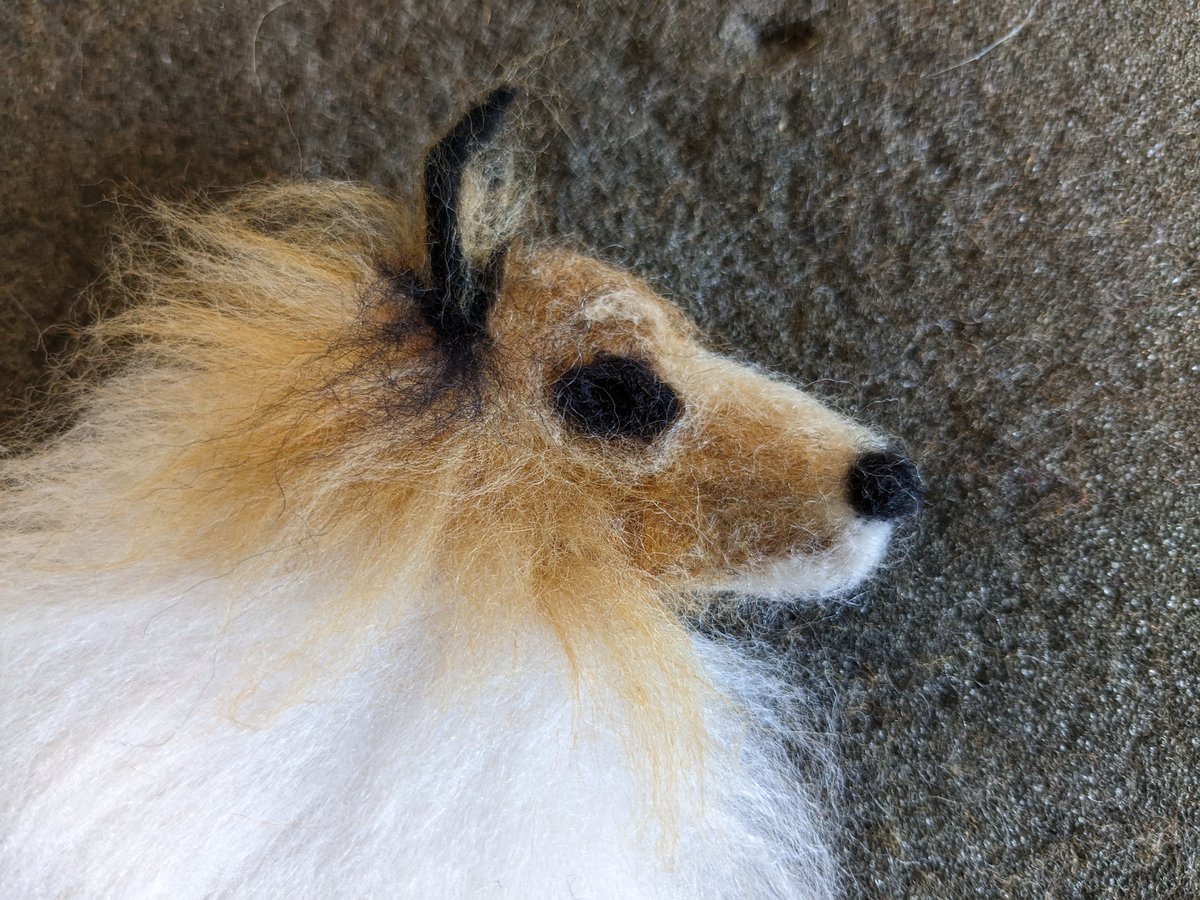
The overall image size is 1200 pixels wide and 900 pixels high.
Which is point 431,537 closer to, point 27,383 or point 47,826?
point 47,826

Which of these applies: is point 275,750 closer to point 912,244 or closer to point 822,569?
point 822,569

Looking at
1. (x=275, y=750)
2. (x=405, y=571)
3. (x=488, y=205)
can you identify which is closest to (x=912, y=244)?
(x=488, y=205)

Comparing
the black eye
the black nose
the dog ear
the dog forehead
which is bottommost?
the black nose

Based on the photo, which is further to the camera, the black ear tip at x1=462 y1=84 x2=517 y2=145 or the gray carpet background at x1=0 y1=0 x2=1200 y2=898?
the gray carpet background at x1=0 y1=0 x2=1200 y2=898

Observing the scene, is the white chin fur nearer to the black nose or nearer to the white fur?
the black nose

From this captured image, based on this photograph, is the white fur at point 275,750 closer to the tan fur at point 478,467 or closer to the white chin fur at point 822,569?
the tan fur at point 478,467

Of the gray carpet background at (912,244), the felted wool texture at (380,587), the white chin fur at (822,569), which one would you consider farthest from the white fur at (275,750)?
the gray carpet background at (912,244)

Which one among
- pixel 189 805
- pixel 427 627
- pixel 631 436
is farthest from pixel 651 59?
pixel 189 805

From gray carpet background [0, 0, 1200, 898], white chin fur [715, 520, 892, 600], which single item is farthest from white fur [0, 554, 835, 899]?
gray carpet background [0, 0, 1200, 898]
